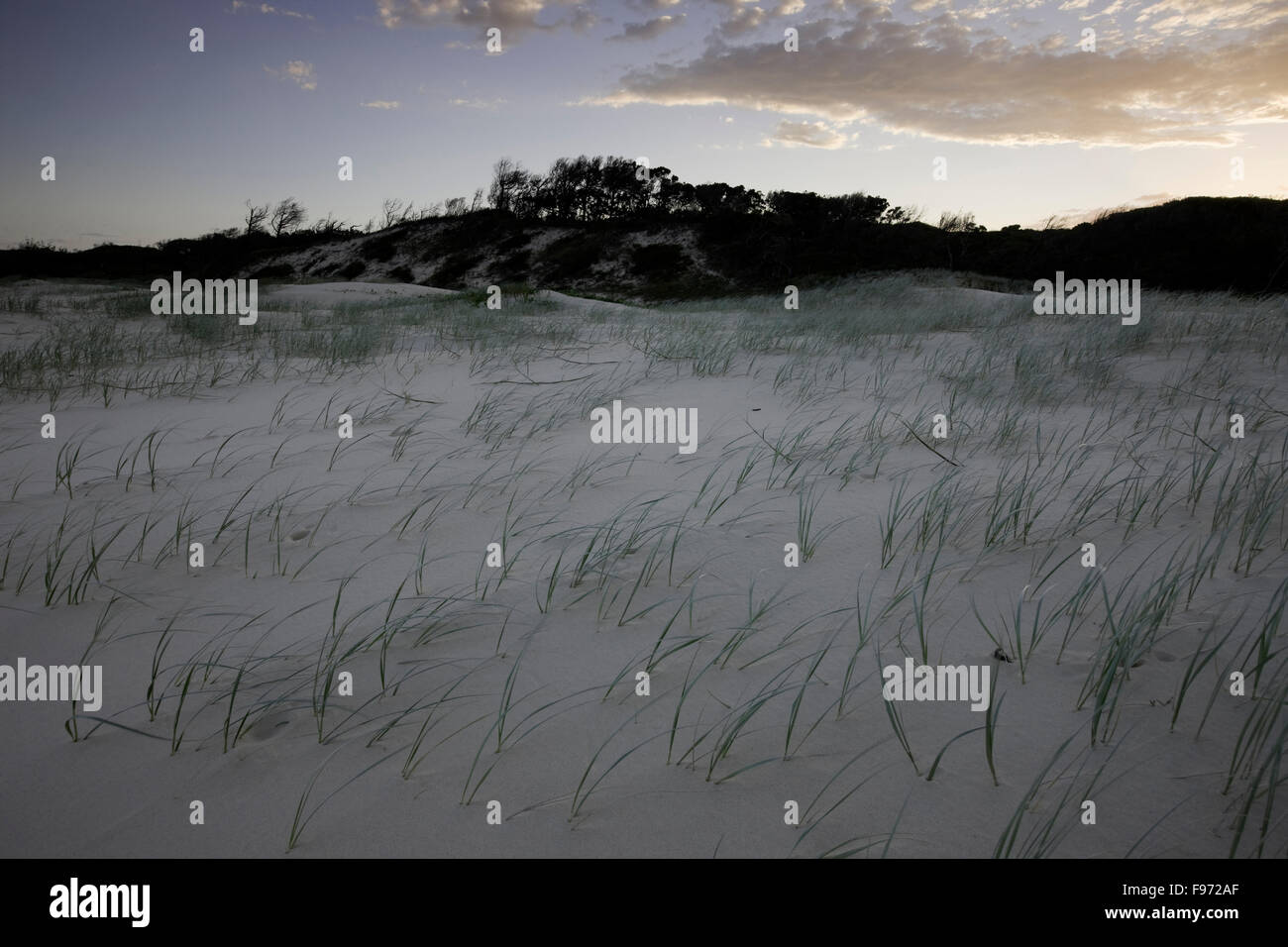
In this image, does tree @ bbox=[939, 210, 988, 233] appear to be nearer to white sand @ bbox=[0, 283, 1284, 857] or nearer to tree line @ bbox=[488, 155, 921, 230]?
tree line @ bbox=[488, 155, 921, 230]

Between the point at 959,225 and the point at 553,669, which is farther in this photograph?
the point at 959,225

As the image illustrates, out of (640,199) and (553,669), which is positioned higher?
(640,199)

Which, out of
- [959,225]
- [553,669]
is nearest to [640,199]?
[959,225]

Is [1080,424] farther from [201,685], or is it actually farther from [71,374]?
[71,374]

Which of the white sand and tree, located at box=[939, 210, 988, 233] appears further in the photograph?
tree, located at box=[939, 210, 988, 233]

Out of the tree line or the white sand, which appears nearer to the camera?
the white sand

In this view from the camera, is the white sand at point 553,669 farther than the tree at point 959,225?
No

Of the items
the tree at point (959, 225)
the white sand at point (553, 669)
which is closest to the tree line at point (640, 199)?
the tree at point (959, 225)

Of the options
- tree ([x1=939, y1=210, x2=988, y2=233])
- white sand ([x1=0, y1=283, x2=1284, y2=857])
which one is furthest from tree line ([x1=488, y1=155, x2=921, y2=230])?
white sand ([x1=0, y1=283, x2=1284, y2=857])

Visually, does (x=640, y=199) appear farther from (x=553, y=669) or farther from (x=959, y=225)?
(x=553, y=669)

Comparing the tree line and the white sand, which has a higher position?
the tree line

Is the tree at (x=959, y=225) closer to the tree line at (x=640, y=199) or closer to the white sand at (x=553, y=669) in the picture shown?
the tree line at (x=640, y=199)

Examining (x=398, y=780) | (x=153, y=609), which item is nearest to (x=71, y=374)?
(x=153, y=609)
